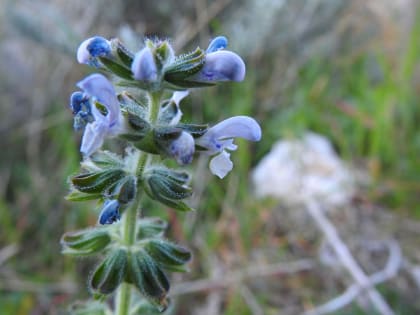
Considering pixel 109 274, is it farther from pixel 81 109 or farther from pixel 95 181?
pixel 81 109

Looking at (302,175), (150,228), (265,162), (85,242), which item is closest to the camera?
(85,242)

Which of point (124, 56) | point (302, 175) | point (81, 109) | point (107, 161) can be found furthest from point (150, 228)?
point (302, 175)

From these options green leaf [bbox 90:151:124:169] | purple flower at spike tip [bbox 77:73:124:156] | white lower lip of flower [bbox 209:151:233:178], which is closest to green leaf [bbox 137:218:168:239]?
green leaf [bbox 90:151:124:169]

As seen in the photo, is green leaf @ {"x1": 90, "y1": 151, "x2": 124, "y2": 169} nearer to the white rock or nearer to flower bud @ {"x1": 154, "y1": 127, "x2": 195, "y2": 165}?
flower bud @ {"x1": 154, "y1": 127, "x2": 195, "y2": 165}

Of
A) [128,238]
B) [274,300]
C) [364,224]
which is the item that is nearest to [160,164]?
[128,238]

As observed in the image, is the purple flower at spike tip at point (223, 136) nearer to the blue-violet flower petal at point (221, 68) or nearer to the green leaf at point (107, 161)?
the blue-violet flower petal at point (221, 68)

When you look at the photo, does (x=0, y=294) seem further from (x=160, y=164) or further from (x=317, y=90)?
(x=317, y=90)
